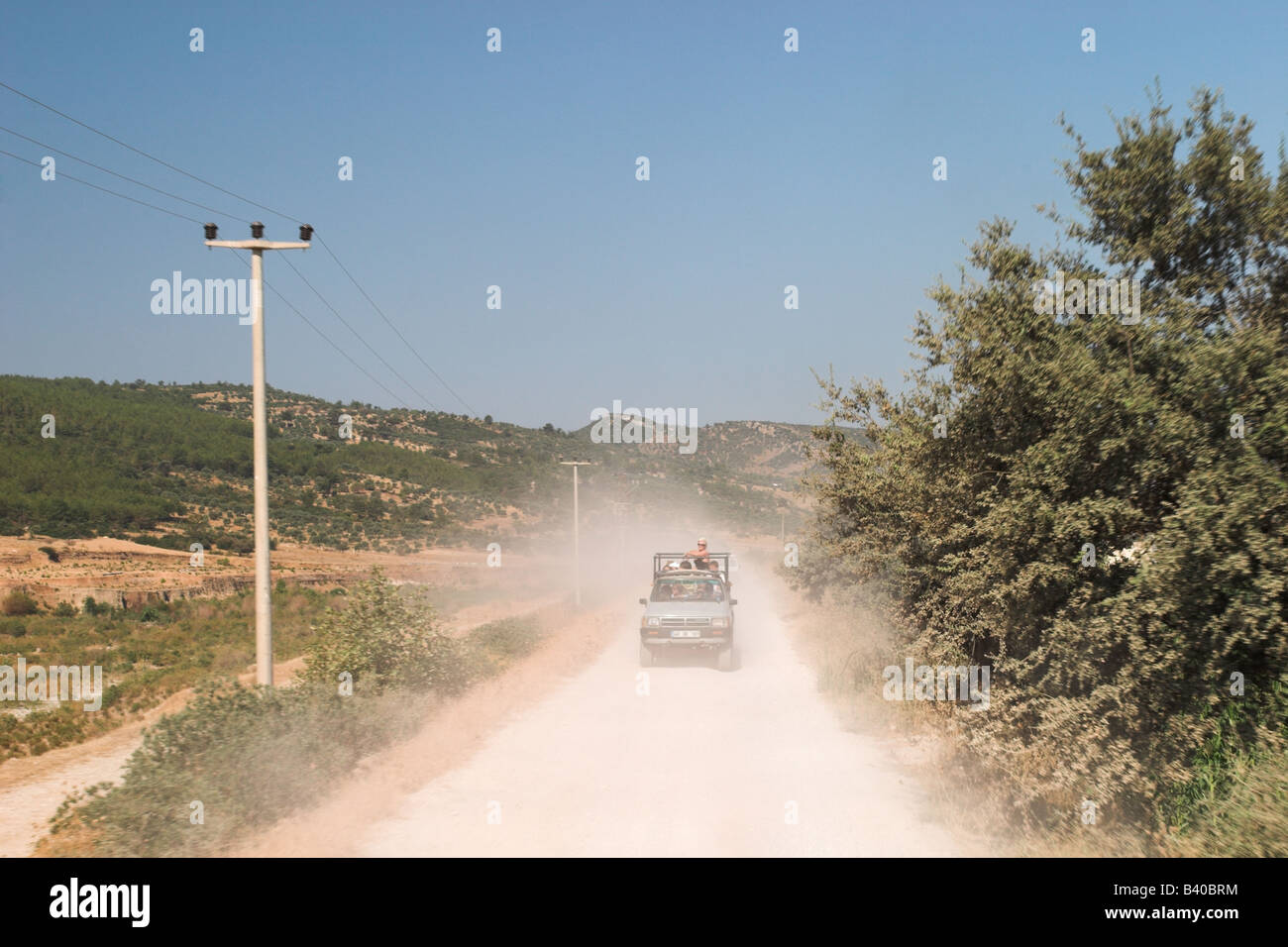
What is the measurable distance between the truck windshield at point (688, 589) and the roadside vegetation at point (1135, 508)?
830cm

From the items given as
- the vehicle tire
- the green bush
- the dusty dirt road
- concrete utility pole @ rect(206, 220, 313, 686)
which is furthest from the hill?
concrete utility pole @ rect(206, 220, 313, 686)

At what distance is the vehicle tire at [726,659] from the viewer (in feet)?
55.0

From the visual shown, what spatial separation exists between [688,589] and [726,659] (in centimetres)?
205

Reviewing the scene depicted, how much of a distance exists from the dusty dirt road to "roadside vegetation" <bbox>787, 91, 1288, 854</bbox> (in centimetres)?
127

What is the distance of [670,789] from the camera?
8328mm

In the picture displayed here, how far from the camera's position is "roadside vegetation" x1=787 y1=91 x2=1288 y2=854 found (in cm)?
560

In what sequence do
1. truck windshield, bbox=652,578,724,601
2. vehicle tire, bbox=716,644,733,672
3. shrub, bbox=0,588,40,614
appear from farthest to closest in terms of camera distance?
shrub, bbox=0,588,40,614, truck windshield, bbox=652,578,724,601, vehicle tire, bbox=716,644,733,672

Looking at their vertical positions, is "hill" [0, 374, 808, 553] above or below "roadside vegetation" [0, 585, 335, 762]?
above

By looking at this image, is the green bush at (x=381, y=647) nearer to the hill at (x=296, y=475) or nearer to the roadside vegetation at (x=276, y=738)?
the roadside vegetation at (x=276, y=738)

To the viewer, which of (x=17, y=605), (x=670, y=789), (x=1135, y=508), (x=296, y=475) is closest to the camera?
(x=1135, y=508)

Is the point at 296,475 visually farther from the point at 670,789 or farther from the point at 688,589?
the point at 670,789

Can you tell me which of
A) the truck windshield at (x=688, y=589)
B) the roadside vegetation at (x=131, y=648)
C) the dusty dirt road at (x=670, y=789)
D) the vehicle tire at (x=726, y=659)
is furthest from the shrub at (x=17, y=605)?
the vehicle tire at (x=726, y=659)

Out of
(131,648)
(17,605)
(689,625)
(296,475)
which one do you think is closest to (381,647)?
(689,625)

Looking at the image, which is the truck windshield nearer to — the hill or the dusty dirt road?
the dusty dirt road
